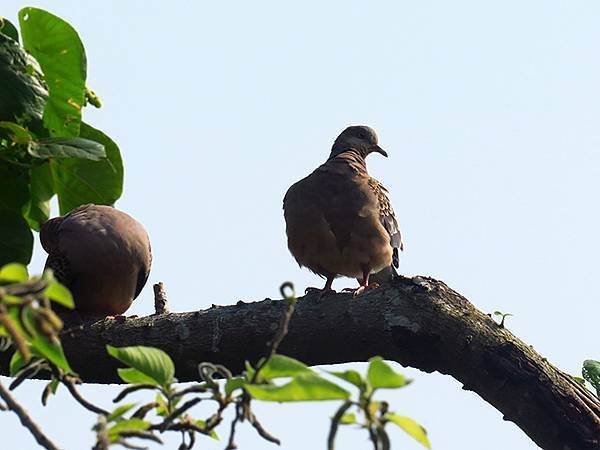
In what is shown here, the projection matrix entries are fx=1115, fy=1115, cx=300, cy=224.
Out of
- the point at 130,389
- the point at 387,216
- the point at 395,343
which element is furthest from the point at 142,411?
the point at 387,216

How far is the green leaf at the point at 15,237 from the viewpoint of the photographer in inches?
155

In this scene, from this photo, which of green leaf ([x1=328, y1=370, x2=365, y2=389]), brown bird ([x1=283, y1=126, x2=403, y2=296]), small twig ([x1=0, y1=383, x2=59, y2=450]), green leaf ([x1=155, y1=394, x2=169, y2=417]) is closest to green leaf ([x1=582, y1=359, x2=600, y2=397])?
brown bird ([x1=283, y1=126, x2=403, y2=296])

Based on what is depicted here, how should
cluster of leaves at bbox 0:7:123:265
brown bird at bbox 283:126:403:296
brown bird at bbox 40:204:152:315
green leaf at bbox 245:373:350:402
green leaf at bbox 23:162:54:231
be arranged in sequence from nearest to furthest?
1. green leaf at bbox 245:373:350:402
2. cluster of leaves at bbox 0:7:123:265
3. green leaf at bbox 23:162:54:231
4. brown bird at bbox 40:204:152:315
5. brown bird at bbox 283:126:403:296

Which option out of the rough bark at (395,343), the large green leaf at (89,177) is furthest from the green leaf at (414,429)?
the large green leaf at (89,177)

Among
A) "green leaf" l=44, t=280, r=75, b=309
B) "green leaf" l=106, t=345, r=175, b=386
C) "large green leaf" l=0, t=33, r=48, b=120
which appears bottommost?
"green leaf" l=106, t=345, r=175, b=386

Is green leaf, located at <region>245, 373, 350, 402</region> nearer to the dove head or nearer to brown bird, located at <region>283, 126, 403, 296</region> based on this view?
brown bird, located at <region>283, 126, 403, 296</region>

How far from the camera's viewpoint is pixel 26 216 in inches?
169

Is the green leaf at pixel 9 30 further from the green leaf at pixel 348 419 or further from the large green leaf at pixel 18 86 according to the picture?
the green leaf at pixel 348 419

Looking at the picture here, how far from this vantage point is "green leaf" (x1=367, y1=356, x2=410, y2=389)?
1.46m

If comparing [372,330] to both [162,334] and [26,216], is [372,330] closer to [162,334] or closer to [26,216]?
[162,334]

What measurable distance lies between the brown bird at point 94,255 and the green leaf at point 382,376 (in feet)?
11.4

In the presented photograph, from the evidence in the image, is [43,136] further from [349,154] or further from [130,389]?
[349,154]

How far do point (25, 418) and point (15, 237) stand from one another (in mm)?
2511

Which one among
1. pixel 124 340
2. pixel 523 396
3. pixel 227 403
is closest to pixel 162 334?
pixel 124 340
